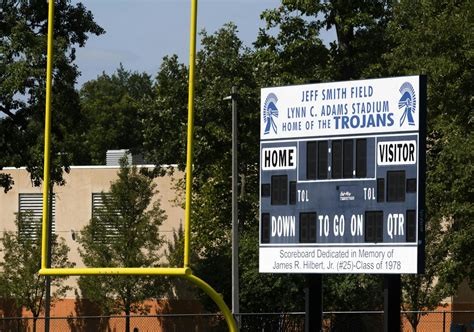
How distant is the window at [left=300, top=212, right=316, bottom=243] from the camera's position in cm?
2012

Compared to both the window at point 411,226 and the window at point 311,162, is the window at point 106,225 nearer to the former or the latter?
the window at point 311,162

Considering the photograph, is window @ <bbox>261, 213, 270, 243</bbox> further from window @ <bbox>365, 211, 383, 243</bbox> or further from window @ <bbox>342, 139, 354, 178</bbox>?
window @ <bbox>365, 211, 383, 243</bbox>

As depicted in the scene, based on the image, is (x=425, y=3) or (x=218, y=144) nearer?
(x=425, y=3)

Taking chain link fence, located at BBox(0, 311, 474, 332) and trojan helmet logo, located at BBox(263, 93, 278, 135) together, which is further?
chain link fence, located at BBox(0, 311, 474, 332)

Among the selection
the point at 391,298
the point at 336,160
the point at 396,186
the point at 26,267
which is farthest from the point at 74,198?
the point at 396,186

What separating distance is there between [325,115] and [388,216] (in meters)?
1.89

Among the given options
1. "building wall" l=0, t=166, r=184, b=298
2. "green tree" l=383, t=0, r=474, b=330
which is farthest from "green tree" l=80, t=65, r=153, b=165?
"green tree" l=383, t=0, r=474, b=330

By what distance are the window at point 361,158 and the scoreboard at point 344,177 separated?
0.05ft

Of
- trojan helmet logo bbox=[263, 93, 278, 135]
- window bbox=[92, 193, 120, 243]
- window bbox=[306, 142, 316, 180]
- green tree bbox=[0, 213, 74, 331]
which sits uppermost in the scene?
trojan helmet logo bbox=[263, 93, 278, 135]

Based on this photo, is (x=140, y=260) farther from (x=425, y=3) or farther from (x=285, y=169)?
(x=285, y=169)

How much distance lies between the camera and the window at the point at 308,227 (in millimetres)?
20125

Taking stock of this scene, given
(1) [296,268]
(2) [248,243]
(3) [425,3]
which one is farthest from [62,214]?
(1) [296,268]

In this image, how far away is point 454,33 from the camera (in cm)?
3481

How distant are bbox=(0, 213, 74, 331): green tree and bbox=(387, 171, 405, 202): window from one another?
2756 centimetres
